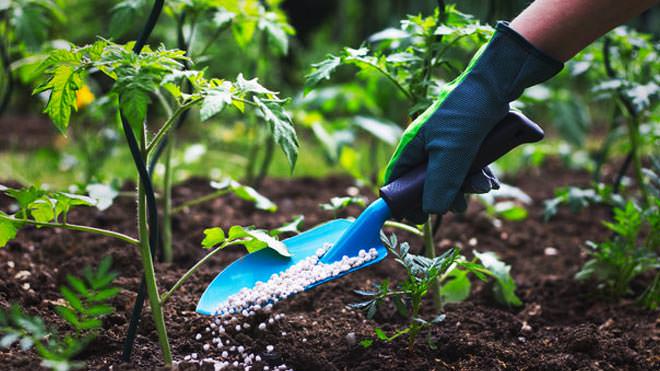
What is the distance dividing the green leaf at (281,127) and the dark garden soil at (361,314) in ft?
1.71

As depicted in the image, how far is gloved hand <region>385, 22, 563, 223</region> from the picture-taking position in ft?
5.26

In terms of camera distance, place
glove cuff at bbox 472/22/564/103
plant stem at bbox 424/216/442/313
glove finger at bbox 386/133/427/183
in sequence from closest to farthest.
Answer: glove cuff at bbox 472/22/564/103
glove finger at bbox 386/133/427/183
plant stem at bbox 424/216/442/313

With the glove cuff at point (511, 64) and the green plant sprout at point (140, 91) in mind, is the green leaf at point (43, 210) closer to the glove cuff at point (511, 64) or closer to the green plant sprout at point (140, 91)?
the green plant sprout at point (140, 91)

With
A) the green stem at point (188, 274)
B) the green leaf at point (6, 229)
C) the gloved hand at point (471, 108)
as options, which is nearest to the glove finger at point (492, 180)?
the gloved hand at point (471, 108)

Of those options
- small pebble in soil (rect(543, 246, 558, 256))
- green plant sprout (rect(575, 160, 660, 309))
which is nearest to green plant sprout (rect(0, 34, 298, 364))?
green plant sprout (rect(575, 160, 660, 309))

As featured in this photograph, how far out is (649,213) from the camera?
2.11 meters

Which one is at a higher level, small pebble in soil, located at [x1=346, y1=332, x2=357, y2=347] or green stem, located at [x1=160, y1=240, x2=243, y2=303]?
green stem, located at [x1=160, y1=240, x2=243, y2=303]

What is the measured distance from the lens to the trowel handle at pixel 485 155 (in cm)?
167

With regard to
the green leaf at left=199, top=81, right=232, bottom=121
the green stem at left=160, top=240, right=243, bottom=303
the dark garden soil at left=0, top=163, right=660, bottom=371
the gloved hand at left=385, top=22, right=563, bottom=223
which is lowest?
the dark garden soil at left=0, top=163, right=660, bottom=371

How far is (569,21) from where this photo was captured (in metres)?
1.52

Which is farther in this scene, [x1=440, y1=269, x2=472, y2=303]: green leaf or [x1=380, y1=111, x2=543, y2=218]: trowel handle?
[x1=440, y1=269, x2=472, y2=303]: green leaf

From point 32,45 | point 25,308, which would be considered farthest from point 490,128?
point 32,45

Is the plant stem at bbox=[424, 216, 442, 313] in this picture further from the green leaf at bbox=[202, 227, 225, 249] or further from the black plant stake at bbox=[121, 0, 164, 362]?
the black plant stake at bbox=[121, 0, 164, 362]

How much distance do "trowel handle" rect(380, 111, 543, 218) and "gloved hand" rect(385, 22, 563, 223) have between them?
0.03 m
